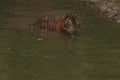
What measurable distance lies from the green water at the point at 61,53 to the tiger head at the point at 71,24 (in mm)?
203

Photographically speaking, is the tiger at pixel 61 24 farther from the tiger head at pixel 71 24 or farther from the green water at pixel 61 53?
the green water at pixel 61 53

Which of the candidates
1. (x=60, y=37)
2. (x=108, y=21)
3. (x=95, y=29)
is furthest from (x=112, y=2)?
(x=60, y=37)

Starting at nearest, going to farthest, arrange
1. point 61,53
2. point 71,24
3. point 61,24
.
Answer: point 61,53 → point 71,24 → point 61,24

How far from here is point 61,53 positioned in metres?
10.7

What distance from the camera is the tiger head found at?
13328mm

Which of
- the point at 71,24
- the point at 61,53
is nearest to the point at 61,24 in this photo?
the point at 71,24

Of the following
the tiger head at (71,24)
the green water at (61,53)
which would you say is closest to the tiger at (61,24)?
the tiger head at (71,24)

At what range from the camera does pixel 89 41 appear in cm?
1220

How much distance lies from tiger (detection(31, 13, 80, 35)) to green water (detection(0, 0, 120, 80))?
25cm

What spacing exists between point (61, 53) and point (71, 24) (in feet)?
9.65

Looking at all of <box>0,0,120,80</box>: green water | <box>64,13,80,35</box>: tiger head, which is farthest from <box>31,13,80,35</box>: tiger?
<box>0,0,120,80</box>: green water

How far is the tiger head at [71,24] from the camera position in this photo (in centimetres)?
1333

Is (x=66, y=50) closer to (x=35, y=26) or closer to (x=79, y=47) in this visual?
(x=79, y=47)

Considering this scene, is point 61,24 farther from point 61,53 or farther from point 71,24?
point 61,53
